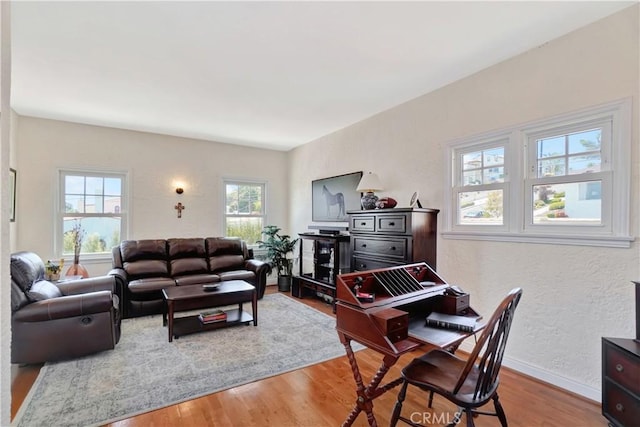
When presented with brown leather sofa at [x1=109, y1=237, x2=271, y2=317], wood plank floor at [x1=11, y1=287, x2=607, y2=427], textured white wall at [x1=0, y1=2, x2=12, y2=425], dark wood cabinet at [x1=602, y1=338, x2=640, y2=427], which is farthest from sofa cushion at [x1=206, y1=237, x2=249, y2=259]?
dark wood cabinet at [x1=602, y1=338, x2=640, y2=427]

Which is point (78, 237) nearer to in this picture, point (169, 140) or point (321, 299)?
point (169, 140)

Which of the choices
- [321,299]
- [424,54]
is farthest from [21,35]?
[321,299]

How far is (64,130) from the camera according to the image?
14.9ft

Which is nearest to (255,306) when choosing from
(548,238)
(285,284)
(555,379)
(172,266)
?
(172,266)

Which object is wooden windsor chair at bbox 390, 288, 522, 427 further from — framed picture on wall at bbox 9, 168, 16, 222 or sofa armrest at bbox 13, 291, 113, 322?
framed picture on wall at bbox 9, 168, 16, 222

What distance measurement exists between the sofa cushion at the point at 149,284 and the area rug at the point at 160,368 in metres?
0.40

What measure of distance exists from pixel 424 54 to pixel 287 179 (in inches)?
166

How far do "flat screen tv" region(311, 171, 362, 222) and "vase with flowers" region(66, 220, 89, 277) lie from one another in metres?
3.55

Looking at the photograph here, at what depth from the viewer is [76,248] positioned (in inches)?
172

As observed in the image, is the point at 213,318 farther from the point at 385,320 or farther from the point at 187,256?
the point at 385,320

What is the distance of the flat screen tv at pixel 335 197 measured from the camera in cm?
465

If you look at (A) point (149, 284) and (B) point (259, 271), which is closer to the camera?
(A) point (149, 284)

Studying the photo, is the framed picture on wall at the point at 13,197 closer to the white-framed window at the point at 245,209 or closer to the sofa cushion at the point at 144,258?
the sofa cushion at the point at 144,258

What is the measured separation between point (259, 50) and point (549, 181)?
267 centimetres
